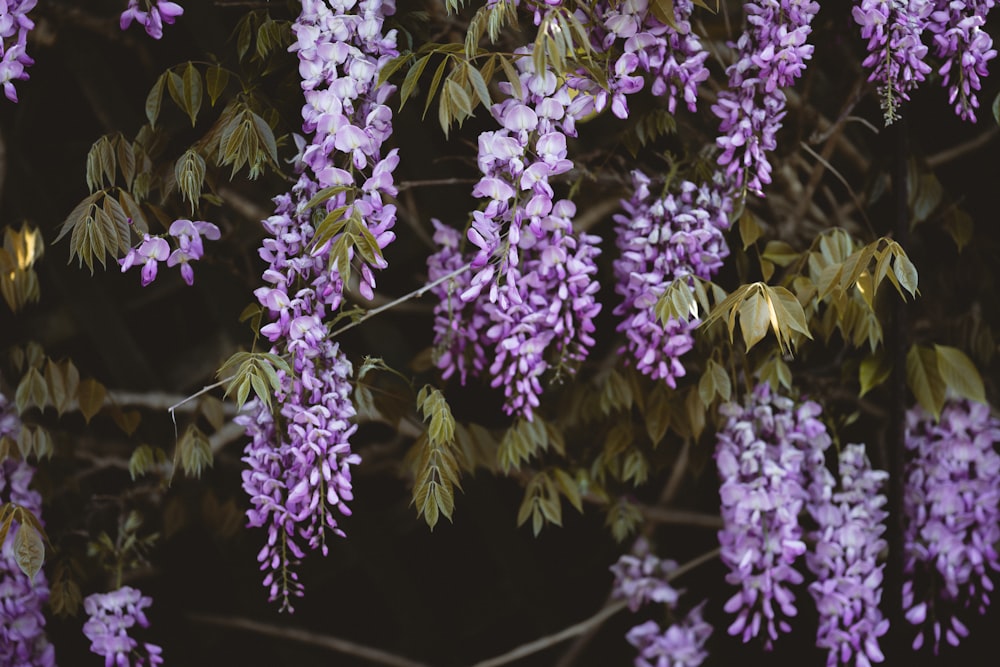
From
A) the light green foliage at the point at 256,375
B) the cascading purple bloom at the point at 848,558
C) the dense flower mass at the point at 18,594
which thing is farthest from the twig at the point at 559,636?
the light green foliage at the point at 256,375

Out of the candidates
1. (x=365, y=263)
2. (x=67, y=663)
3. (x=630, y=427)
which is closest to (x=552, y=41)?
(x=365, y=263)

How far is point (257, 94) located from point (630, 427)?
3.05ft

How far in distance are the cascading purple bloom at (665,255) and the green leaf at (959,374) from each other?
1.66 ft

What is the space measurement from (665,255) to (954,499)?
0.79m

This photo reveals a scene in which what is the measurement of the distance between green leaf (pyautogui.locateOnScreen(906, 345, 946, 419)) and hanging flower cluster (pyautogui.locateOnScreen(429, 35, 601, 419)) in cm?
65

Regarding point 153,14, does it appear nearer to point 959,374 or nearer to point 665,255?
point 665,255

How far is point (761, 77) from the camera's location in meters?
1.48

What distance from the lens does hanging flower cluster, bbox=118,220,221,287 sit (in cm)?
145

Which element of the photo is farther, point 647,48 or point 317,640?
point 317,640

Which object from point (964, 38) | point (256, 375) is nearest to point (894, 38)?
point (964, 38)

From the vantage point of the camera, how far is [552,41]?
1.20 m

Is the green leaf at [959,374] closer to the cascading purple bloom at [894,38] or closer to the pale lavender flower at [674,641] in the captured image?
the cascading purple bloom at [894,38]

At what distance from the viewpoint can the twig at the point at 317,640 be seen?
2250 millimetres

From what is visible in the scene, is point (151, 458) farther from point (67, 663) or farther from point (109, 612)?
point (67, 663)
